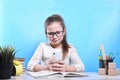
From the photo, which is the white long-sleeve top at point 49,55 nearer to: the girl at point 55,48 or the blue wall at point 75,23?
the girl at point 55,48

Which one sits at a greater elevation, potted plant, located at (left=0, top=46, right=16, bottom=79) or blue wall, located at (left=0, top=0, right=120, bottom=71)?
blue wall, located at (left=0, top=0, right=120, bottom=71)

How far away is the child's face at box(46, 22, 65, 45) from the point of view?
1852mm

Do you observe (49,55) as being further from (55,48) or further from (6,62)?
(6,62)

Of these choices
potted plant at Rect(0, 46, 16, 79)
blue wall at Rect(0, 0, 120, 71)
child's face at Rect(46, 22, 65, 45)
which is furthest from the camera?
blue wall at Rect(0, 0, 120, 71)

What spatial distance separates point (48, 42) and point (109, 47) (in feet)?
1.85

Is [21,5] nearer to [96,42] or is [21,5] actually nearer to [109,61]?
[96,42]

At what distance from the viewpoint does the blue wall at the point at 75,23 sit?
6.70 feet

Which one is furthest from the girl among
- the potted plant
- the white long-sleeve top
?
the potted plant

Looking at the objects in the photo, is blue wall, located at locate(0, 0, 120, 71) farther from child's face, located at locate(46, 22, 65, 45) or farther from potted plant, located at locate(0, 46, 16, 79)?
potted plant, located at locate(0, 46, 16, 79)

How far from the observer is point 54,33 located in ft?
6.07

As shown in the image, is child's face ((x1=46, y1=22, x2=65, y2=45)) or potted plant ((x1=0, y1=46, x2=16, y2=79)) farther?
child's face ((x1=46, y1=22, x2=65, y2=45))

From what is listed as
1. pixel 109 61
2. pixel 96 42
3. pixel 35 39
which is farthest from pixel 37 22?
pixel 109 61

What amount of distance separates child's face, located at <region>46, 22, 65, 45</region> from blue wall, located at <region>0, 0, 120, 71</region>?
0.19 meters

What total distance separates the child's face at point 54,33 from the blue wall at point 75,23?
19 centimetres
